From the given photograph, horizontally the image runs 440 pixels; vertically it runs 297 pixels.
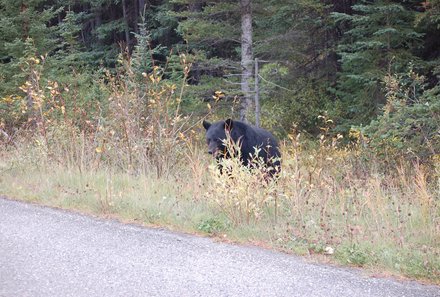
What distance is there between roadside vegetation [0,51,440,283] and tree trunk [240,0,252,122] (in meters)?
6.31

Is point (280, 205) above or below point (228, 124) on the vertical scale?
below

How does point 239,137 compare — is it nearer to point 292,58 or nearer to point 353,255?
point 353,255

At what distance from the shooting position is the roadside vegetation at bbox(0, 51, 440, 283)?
4.63 meters

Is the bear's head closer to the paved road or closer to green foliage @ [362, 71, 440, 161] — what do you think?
green foliage @ [362, 71, 440, 161]

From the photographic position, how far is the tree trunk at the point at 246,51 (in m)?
15.4

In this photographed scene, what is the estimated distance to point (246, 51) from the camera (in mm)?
15781

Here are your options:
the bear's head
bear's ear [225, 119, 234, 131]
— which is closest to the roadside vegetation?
the bear's head

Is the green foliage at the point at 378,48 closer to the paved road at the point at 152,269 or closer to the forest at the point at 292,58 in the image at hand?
the forest at the point at 292,58

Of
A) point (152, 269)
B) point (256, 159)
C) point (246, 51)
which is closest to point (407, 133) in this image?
point (256, 159)

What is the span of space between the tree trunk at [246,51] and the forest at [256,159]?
4 cm

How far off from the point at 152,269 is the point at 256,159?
12.6ft

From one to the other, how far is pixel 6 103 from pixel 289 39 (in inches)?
343

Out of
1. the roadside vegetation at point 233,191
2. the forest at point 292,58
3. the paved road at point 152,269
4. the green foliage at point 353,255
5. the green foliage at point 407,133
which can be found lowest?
the paved road at point 152,269

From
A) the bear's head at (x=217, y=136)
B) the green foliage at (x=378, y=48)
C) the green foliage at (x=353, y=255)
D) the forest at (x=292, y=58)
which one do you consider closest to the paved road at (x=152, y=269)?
the green foliage at (x=353, y=255)
